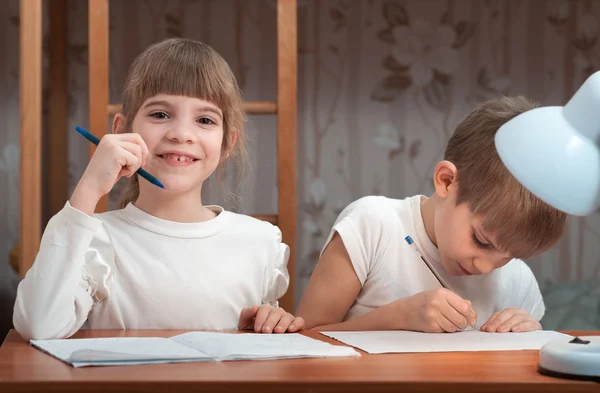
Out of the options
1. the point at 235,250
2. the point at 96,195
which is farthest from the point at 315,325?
the point at 96,195

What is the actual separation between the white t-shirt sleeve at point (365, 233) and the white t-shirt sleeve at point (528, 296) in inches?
11.2

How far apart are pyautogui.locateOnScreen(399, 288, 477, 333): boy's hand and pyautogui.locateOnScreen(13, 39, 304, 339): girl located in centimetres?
25

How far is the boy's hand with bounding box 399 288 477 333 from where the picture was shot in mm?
1192

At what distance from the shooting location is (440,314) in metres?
1.20

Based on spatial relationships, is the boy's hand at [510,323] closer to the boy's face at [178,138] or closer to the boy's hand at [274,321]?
the boy's hand at [274,321]

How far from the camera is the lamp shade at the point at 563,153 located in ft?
2.69

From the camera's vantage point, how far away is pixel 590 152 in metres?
0.83

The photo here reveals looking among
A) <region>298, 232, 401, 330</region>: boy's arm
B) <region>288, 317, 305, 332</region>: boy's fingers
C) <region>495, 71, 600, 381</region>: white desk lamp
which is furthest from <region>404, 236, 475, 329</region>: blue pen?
<region>495, 71, 600, 381</region>: white desk lamp

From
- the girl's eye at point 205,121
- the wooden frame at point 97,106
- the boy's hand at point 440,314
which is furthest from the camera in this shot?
the wooden frame at point 97,106

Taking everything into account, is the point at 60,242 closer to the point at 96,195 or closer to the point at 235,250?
the point at 96,195

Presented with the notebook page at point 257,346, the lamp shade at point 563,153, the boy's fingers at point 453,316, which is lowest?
the boy's fingers at point 453,316

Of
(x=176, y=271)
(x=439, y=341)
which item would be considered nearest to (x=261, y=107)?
(x=176, y=271)

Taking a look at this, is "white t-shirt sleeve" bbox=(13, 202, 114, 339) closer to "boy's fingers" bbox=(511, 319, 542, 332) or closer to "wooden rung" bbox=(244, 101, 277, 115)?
"boy's fingers" bbox=(511, 319, 542, 332)

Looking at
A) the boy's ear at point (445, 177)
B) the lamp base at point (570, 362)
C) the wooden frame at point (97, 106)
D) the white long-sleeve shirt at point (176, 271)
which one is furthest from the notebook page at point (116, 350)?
the wooden frame at point (97, 106)
